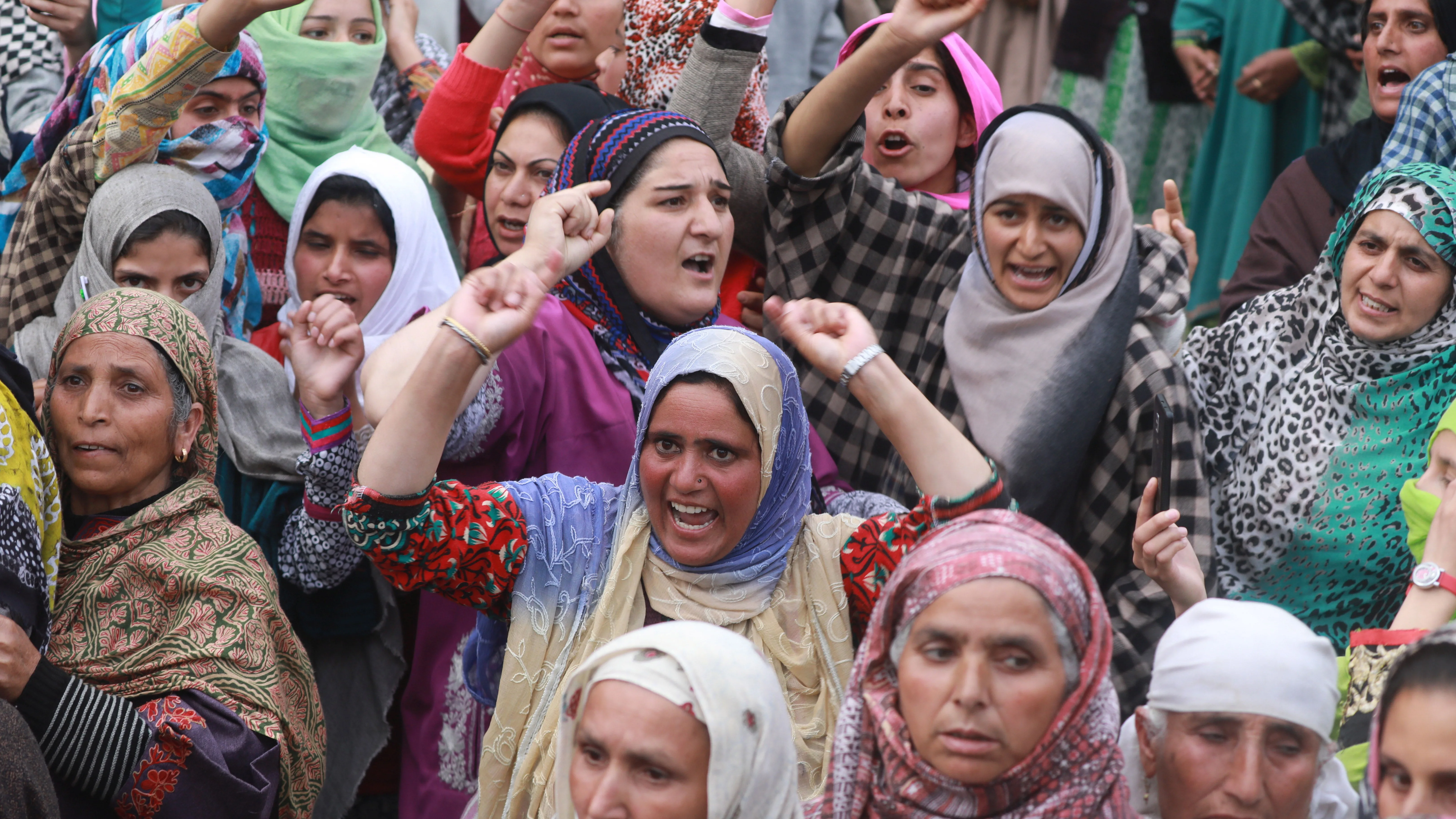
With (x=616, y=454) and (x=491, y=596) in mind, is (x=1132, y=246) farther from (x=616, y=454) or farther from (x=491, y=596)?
(x=491, y=596)

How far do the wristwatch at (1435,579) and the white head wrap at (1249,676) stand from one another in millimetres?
529

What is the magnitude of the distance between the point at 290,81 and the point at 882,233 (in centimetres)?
200

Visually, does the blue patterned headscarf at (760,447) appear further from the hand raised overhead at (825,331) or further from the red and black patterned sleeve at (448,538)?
the red and black patterned sleeve at (448,538)

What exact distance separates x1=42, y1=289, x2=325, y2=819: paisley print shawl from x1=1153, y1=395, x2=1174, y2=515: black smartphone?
1773mm

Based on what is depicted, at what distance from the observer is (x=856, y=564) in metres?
2.79

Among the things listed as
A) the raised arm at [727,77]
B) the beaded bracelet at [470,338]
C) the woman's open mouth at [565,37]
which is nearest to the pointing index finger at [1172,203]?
the raised arm at [727,77]

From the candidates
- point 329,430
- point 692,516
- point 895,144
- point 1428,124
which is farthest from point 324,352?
point 1428,124

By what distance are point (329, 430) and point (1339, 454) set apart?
2.21 meters

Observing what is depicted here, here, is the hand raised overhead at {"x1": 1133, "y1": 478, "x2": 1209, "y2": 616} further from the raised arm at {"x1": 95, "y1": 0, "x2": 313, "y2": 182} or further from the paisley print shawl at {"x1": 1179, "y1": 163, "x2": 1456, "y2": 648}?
the raised arm at {"x1": 95, "y1": 0, "x2": 313, "y2": 182}

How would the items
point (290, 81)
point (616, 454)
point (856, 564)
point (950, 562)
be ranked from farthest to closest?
point (290, 81), point (616, 454), point (856, 564), point (950, 562)

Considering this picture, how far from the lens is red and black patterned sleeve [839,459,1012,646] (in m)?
2.64

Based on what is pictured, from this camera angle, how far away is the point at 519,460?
324cm

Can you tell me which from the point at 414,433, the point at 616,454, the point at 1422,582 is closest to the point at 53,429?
the point at 414,433

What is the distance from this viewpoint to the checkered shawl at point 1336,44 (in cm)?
523
